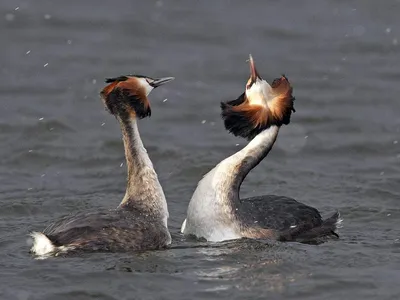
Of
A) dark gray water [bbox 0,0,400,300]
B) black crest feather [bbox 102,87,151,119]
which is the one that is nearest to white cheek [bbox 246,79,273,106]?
black crest feather [bbox 102,87,151,119]

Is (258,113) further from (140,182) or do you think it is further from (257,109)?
(140,182)

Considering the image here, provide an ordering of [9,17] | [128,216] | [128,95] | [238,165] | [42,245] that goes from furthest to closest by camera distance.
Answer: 1. [9,17]
2. [238,165]
3. [128,95]
4. [128,216]
5. [42,245]

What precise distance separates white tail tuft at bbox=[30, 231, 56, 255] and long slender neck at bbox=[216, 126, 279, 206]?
1.81 metres

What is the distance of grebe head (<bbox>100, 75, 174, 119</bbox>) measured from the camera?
10273 mm

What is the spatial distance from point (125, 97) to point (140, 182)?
76 centimetres

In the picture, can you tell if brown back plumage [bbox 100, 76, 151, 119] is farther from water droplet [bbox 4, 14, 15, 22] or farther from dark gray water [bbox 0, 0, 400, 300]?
water droplet [bbox 4, 14, 15, 22]

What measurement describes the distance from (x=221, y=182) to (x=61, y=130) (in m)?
3.95

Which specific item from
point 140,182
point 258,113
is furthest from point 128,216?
point 258,113

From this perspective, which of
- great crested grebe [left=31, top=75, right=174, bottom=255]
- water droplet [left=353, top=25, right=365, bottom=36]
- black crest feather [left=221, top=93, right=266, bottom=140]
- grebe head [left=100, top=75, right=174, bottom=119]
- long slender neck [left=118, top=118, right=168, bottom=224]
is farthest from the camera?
water droplet [left=353, top=25, right=365, bottom=36]

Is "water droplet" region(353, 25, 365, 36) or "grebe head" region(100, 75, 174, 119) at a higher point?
"water droplet" region(353, 25, 365, 36)

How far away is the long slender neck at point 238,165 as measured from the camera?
34.1ft

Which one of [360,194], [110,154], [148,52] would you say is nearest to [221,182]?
[360,194]

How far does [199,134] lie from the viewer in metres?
14.0

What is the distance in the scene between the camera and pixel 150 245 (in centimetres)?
967
